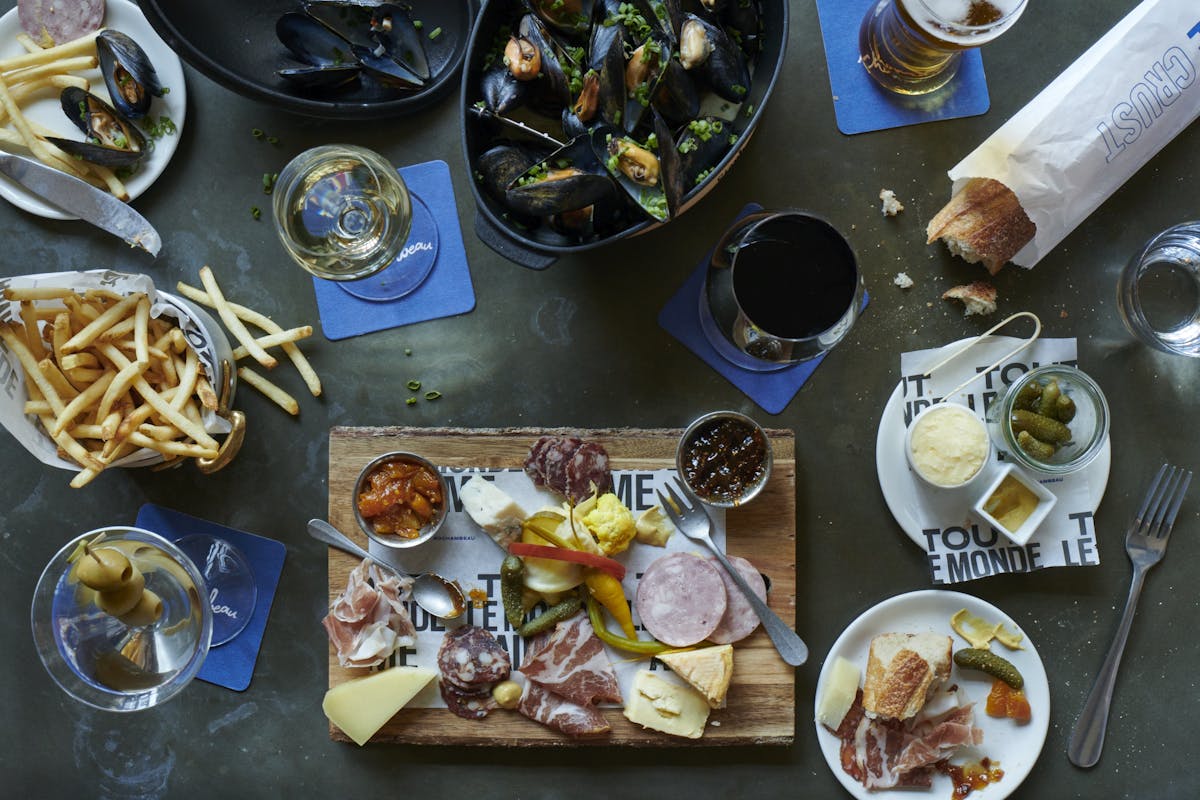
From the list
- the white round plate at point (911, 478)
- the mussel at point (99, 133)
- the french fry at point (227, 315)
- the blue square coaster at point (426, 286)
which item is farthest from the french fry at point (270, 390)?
the white round plate at point (911, 478)

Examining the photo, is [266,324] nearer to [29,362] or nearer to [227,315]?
[227,315]

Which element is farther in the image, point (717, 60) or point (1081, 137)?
point (1081, 137)

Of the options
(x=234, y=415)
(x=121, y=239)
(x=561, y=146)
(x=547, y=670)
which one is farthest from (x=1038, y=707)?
(x=121, y=239)

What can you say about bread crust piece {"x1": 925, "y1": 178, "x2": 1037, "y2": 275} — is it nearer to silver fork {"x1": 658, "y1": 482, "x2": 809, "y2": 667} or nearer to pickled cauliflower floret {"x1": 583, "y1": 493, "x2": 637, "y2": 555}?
silver fork {"x1": 658, "y1": 482, "x2": 809, "y2": 667}

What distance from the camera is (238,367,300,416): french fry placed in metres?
2.34

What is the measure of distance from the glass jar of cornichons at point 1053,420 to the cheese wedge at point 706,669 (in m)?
0.89

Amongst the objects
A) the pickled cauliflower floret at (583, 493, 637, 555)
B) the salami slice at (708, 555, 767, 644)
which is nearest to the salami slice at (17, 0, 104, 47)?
the pickled cauliflower floret at (583, 493, 637, 555)

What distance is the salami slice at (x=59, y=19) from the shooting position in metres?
2.30

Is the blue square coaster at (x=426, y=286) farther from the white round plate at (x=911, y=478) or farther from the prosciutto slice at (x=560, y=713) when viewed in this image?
the white round plate at (x=911, y=478)

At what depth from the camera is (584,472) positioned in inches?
89.7

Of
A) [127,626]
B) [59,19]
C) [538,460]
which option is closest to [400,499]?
[538,460]

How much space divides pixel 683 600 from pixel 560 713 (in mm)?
421

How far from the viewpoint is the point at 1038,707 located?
→ 2334 mm

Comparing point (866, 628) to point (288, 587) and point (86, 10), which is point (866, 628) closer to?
point (288, 587)
